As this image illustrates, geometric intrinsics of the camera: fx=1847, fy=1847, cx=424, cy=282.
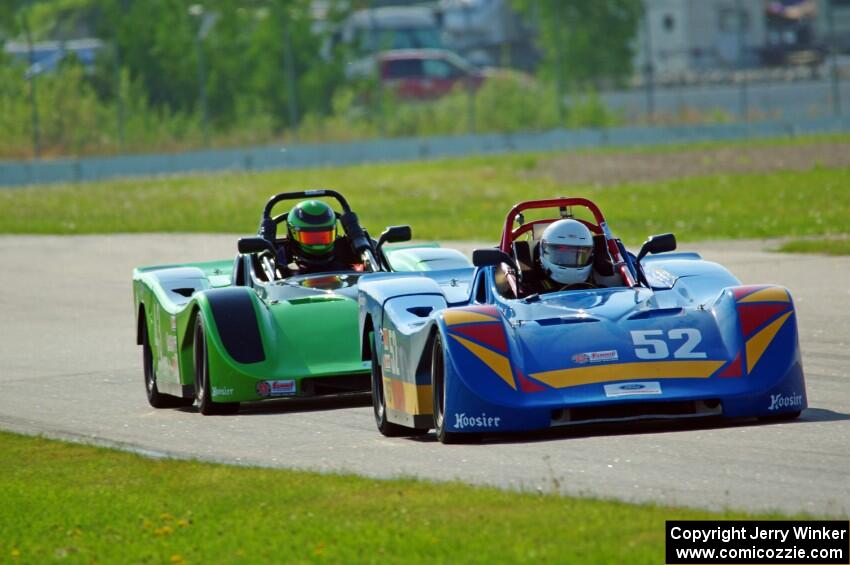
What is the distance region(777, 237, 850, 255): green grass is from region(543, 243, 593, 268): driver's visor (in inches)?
483

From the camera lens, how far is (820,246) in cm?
2375

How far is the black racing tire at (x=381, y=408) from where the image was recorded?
35.3 ft

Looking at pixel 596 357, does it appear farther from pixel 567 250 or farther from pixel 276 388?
pixel 276 388

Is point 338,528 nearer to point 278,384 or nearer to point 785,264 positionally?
point 278,384

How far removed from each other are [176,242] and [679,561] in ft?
77.7

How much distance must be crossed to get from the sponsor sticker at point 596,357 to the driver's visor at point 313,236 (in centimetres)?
474

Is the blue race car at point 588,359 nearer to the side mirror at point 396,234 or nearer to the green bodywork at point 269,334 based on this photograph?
the green bodywork at point 269,334

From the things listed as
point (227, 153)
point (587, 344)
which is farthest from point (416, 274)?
point (227, 153)

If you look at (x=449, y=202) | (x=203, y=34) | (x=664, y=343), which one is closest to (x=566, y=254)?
(x=664, y=343)

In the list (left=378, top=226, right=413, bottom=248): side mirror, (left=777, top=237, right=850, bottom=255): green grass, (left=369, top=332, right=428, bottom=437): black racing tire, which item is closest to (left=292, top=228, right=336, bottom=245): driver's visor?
(left=378, top=226, right=413, bottom=248): side mirror

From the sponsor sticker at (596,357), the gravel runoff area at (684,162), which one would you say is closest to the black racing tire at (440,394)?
the sponsor sticker at (596,357)

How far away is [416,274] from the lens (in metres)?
13.2

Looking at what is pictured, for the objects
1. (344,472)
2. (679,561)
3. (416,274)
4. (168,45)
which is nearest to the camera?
(679,561)

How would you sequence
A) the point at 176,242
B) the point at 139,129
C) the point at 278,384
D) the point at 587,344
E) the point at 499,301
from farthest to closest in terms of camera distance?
the point at 139,129
the point at 176,242
the point at 278,384
the point at 499,301
the point at 587,344
